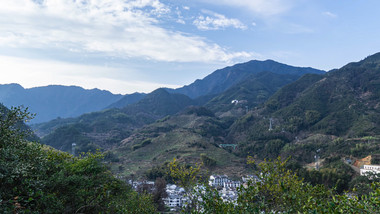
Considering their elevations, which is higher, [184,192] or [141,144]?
[184,192]

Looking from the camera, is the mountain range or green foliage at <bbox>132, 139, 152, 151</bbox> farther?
green foliage at <bbox>132, 139, 152, 151</bbox>

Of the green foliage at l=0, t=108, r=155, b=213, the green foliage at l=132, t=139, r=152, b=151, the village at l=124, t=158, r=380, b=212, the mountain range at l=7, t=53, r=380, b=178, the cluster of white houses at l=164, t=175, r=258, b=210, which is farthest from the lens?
the green foliage at l=132, t=139, r=152, b=151

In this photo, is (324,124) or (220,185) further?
(324,124)

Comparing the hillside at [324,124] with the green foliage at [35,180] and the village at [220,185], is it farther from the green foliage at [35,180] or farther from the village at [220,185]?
the green foliage at [35,180]

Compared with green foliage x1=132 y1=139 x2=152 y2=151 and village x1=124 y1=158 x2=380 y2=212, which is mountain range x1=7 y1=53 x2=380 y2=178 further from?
village x1=124 y1=158 x2=380 y2=212

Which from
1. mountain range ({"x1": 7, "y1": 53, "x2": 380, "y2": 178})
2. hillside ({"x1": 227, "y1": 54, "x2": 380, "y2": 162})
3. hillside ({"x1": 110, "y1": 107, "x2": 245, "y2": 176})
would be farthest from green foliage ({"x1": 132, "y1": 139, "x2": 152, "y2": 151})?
hillside ({"x1": 227, "y1": 54, "x2": 380, "y2": 162})

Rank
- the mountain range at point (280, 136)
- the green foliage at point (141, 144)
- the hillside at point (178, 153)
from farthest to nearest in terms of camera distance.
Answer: the green foliage at point (141, 144)
the mountain range at point (280, 136)
the hillside at point (178, 153)

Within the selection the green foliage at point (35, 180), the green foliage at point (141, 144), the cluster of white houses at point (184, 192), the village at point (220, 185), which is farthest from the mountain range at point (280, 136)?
the green foliage at point (35, 180)

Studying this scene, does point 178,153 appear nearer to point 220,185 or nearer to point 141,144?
point 141,144

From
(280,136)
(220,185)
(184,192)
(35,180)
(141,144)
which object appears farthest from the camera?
(141,144)

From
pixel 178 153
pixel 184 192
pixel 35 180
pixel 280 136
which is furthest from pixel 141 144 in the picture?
pixel 35 180

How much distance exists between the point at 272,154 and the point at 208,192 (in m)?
120

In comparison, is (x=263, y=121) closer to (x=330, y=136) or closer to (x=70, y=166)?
(x=330, y=136)

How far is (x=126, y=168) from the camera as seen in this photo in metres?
110
